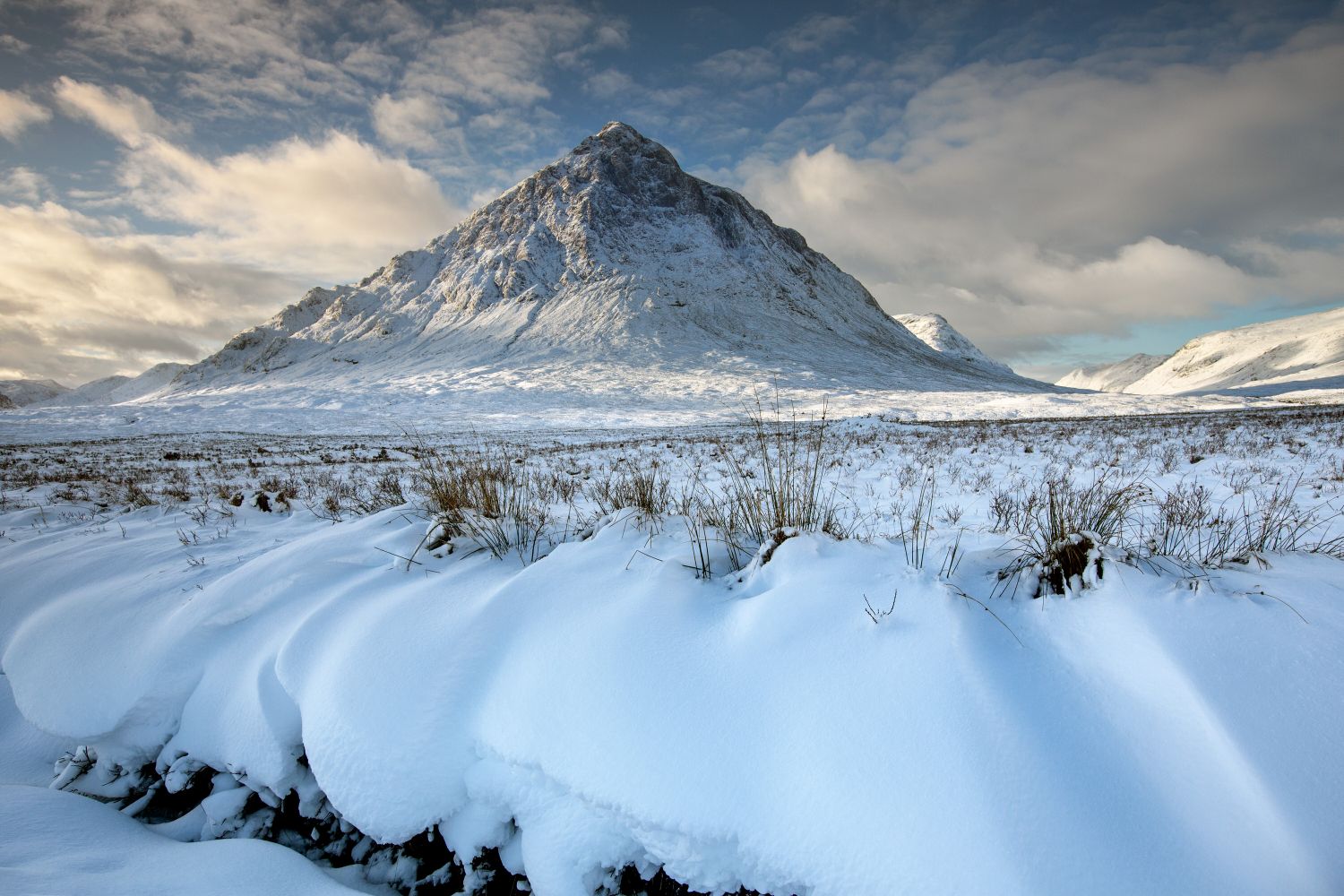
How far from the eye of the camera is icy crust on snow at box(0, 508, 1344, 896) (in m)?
1.26

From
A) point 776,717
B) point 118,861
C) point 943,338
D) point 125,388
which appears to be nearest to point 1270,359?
point 943,338

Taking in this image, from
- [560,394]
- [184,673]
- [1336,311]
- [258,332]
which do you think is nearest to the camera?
[184,673]

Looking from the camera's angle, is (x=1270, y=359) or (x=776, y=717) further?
(x=1270, y=359)

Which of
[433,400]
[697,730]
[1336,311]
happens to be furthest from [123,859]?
[1336,311]

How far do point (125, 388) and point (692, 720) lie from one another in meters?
176

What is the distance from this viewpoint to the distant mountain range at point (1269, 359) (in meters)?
109

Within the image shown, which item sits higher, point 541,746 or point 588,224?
point 588,224

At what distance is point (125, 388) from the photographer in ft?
403

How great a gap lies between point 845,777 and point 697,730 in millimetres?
442

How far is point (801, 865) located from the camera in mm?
1349

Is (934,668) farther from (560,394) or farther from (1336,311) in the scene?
(1336,311)

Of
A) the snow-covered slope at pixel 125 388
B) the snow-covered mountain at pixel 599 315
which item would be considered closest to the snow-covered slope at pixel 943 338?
the snow-covered mountain at pixel 599 315

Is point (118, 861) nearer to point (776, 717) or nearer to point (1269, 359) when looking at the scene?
point (776, 717)

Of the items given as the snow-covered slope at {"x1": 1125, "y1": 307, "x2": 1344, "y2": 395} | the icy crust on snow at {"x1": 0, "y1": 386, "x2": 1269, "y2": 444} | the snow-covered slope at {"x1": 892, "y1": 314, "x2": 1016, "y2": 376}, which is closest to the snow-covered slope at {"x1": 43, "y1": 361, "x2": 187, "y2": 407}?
the icy crust on snow at {"x1": 0, "y1": 386, "x2": 1269, "y2": 444}
